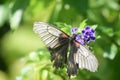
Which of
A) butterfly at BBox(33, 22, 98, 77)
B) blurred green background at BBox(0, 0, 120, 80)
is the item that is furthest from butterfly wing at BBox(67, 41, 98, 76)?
blurred green background at BBox(0, 0, 120, 80)

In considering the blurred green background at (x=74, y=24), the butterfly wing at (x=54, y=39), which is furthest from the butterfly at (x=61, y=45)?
the blurred green background at (x=74, y=24)

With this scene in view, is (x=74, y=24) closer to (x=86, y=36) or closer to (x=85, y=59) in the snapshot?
(x=86, y=36)

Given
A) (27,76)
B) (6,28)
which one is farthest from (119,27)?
(6,28)

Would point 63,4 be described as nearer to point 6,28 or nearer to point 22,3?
point 22,3

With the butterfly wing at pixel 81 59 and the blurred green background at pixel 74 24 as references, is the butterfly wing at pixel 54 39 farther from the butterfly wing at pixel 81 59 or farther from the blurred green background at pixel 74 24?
the blurred green background at pixel 74 24

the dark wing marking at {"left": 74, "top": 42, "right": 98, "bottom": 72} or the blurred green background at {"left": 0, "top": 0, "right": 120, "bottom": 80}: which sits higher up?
the dark wing marking at {"left": 74, "top": 42, "right": 98, "bottom": 72}

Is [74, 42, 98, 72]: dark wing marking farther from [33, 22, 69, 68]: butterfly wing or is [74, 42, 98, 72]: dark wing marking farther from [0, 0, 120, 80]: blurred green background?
[0, 0, 120, 80]: blurred green background

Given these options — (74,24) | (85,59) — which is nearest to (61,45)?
(85,59)
